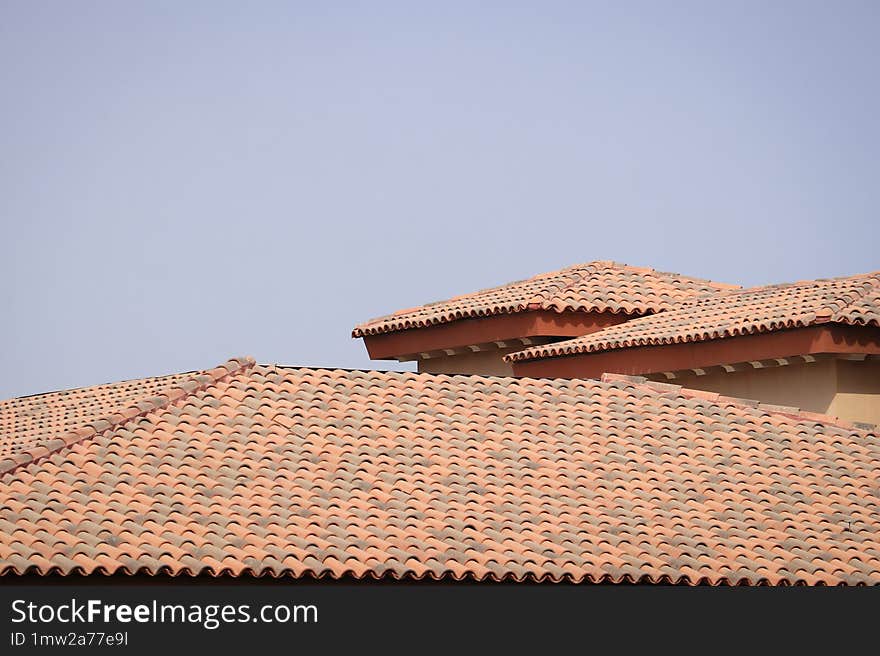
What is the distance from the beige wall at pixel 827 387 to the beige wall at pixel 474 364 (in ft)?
14.8

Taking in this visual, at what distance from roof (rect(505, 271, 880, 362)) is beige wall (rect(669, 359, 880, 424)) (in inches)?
27.5

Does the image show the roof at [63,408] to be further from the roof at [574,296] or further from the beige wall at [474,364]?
the beige wall at [474,364]

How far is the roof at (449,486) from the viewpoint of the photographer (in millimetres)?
12344

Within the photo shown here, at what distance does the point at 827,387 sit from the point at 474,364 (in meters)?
6.32

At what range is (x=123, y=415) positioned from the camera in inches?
572

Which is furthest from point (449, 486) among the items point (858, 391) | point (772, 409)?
point (858, 391)

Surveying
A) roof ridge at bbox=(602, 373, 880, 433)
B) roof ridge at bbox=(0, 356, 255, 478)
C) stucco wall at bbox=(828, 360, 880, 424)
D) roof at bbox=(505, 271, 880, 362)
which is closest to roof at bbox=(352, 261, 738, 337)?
roof at bbox=(505, 271, 880, 362)

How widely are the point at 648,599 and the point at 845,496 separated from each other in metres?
4.99

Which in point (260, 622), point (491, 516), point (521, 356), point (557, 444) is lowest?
point (260, 622)

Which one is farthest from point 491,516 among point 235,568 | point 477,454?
point 235,568

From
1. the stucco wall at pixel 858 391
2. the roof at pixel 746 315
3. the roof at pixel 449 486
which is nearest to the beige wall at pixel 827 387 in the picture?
the stucco wall at pixel 858 391

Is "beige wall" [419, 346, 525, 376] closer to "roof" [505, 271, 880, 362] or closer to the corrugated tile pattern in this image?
"roof" [505, 271, 880, 362]

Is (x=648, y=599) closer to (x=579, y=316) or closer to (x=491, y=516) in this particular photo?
(x=491, y=516)

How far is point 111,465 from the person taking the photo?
13.6 meters
